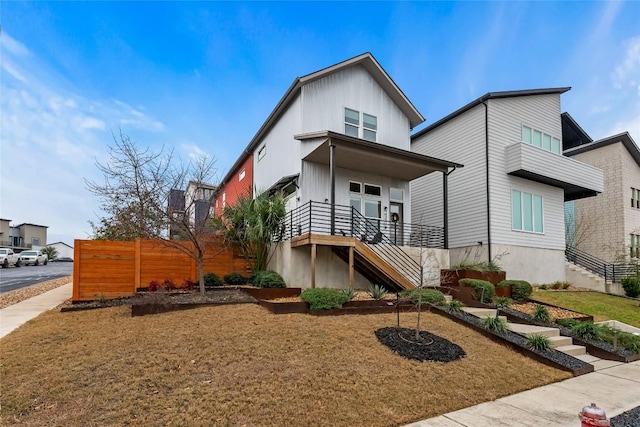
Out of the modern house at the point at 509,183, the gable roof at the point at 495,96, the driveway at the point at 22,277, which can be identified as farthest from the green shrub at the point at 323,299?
the driveway at the point at 22,277

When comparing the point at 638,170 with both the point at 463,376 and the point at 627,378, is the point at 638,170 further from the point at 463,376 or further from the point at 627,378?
the point at 463,376

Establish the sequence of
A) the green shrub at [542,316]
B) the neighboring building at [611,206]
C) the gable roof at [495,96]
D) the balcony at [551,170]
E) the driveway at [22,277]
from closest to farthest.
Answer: the green shrub at [542,316], the balcony at [551,170], the gable roof at [495,96], the driveway at [22,277], the neighboring building at [611,206]

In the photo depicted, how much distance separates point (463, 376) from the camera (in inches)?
237

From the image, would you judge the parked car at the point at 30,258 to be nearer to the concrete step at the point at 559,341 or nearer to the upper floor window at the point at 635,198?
the concrete step at the point at 559,341

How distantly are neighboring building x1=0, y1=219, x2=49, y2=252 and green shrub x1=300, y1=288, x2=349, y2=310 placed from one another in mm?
64037

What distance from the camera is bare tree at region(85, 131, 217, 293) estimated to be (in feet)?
35.0

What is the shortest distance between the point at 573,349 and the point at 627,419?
3.92m

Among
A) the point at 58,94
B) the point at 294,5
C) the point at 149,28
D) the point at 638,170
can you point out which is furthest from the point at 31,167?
the point at 638,170

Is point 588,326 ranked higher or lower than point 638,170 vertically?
lower

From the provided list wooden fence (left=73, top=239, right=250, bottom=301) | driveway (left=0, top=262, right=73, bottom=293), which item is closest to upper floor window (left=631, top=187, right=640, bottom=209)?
wooden fence (left=73, top=239, right=250, bottom=301)

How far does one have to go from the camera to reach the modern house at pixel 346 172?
1245 cm

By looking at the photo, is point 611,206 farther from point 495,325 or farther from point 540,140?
point 495,325

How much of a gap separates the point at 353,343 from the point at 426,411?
6.96 feet

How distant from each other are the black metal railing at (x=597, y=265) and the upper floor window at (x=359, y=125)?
554 inches
